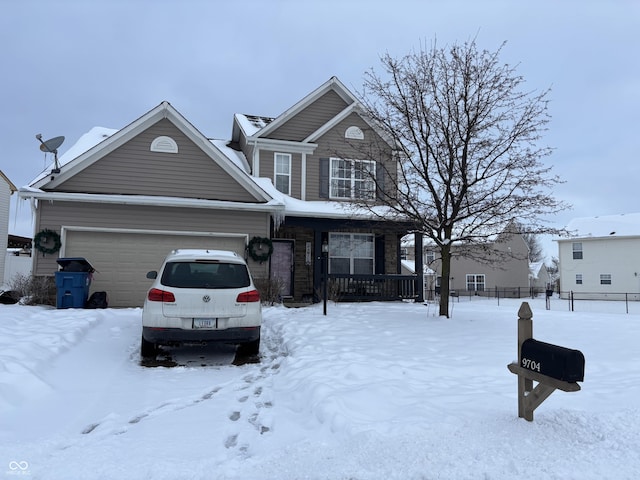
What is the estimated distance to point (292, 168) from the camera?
1627 centimetres

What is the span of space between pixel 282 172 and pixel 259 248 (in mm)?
3973

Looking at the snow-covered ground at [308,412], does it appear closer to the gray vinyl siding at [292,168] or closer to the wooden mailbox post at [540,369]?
the wooden mailbox post at [540,369]

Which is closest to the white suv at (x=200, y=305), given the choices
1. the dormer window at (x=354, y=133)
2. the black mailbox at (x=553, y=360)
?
the black mailbox at (x=553, y=360)

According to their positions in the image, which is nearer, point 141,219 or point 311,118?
point 141,219

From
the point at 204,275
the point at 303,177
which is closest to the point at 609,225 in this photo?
the point at 303,177

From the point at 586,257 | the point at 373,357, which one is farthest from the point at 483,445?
the point at 586,257

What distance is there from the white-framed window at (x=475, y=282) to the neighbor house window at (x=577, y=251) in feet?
24.0

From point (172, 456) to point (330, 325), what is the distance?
6.21 meters

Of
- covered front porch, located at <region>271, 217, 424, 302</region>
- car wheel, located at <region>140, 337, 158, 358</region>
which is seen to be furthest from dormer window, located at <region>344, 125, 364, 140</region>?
car wheel, located at <region>140, 337, 158, 358</region>

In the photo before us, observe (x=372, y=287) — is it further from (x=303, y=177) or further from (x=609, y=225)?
(x=609, y=225)

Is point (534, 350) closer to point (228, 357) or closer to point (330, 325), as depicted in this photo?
point (228, 357)

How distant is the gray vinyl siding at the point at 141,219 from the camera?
39.8ft

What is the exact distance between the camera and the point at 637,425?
3.47m

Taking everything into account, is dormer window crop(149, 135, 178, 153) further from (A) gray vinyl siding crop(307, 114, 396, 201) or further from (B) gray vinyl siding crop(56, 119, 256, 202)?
(A) gray vinyl siding crop(307, 114, 396, 201)
